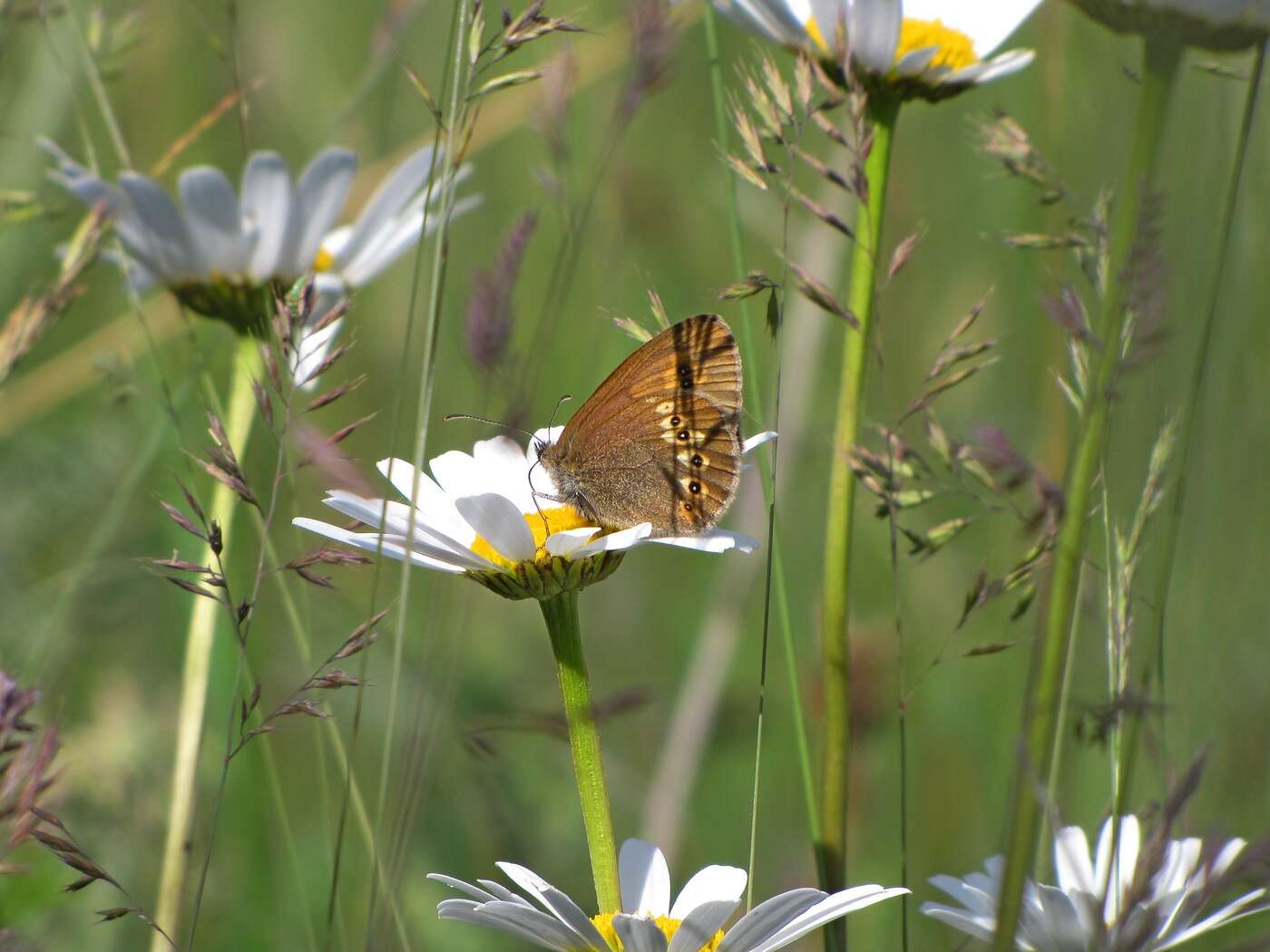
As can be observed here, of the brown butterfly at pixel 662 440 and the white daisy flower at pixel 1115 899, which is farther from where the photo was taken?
the brown butterfly at pixel 662 440

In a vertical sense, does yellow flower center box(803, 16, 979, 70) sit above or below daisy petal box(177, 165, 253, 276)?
above

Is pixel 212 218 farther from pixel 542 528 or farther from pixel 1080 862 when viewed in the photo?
pixel 1080 862

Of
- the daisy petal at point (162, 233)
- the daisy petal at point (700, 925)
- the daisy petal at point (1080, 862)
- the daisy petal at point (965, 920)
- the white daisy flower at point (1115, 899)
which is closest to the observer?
the white daisy flower at point (1115, 899)

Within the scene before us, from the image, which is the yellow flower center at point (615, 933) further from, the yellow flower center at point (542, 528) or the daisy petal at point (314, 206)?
the daisy petal at point (314, 206)

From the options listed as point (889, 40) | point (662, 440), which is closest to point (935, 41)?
point (889, 40)

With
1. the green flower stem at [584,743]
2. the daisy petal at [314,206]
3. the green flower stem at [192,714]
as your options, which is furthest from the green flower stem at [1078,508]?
the daisy petal at [314,206]

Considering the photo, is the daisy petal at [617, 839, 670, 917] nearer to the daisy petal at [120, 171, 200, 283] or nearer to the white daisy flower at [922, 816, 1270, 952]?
the white daisy flower at [922, 816, 1270, 952]

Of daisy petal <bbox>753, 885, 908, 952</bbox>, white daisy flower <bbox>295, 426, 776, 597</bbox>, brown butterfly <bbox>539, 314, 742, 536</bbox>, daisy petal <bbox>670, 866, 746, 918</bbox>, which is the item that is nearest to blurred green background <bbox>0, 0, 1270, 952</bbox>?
brown butterfly <bbox>539, 314, 742, 536</bbox>
